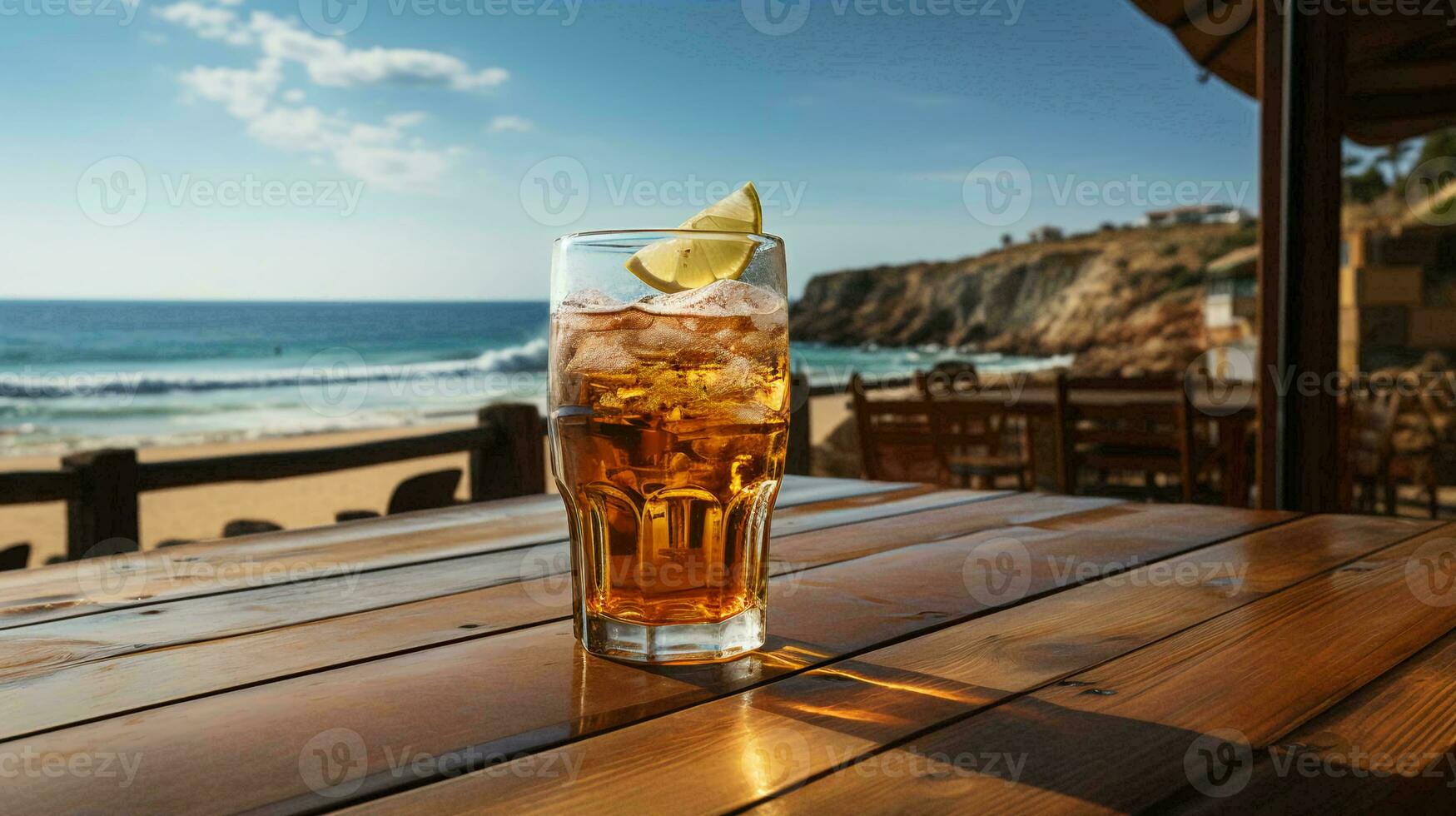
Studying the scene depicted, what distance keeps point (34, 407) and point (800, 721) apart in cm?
2404

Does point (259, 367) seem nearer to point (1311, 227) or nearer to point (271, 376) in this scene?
point (271, 376)

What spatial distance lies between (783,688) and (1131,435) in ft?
13.5

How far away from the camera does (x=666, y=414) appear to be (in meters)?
0.71

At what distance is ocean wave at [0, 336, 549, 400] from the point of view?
21.4m

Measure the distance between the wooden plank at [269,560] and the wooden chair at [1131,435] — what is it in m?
3.16

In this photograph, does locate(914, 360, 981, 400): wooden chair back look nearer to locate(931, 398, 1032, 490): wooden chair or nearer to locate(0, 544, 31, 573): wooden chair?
locate(931, 398, 1032, 490): wooden chair

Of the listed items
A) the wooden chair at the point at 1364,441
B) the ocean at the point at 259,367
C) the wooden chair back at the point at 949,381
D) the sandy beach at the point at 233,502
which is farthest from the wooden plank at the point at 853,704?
the ocean at the point at 259,367

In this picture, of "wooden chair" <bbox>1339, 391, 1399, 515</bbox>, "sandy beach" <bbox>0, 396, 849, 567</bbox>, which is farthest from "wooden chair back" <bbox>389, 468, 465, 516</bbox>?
"sandy beach" <bbox>0, 396, 849, 567</bbox>

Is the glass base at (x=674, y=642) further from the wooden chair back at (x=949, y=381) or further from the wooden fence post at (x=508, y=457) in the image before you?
the wooden chair back at (x=949, y=381)

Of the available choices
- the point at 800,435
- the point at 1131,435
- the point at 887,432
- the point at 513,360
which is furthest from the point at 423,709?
the point at 513,360

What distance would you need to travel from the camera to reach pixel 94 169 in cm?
3291

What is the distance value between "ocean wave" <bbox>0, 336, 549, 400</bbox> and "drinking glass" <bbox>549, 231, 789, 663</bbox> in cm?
2308

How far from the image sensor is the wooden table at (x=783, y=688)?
1.46 ft

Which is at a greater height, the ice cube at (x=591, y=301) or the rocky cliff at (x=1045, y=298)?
the rocky cliff at (x=1045, y=298)
